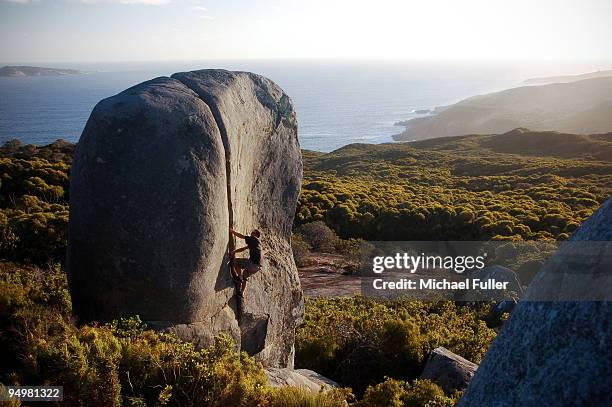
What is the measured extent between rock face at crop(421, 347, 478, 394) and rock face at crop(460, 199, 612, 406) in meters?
5.20

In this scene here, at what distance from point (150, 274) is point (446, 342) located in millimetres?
7498

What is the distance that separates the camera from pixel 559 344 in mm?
3170

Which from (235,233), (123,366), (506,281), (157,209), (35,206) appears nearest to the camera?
(123,366)

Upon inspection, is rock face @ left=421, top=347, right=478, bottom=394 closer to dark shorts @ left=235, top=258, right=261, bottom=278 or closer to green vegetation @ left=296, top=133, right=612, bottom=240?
dark shorts @ left=235, top=258, right=261, bottom=278

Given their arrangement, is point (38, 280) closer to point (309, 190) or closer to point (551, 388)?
point (551, 388)

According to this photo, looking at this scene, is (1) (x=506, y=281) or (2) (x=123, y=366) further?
(1) (x=506, y=281)

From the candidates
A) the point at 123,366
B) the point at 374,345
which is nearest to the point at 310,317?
the point at 374,345

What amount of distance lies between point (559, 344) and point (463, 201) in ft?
108

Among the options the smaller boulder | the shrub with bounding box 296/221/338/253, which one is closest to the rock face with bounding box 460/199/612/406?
the smaller boulder

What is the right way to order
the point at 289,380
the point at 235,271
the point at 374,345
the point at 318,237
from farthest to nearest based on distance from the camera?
1. the point at 318,237
2. the point at 374,345
3. the point at 235,271
4. the point at 289,380

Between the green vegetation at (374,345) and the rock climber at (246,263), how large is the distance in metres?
3.29

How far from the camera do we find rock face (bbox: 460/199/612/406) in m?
2.98

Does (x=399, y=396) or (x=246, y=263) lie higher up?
(x=246, y=263)

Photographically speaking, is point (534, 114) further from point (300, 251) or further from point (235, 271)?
point (235, 271)
